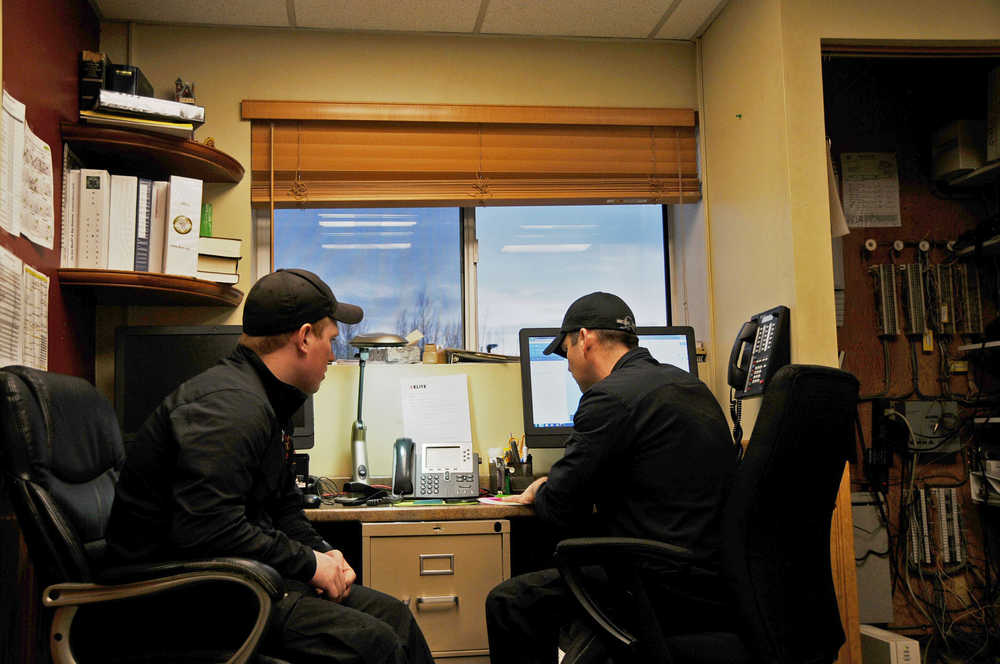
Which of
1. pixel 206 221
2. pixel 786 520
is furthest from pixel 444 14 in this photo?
pixel 786 520

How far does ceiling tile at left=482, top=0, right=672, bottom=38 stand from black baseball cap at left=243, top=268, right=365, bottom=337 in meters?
1.70

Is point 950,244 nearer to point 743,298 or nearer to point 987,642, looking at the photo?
point 743,298

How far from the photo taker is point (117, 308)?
2867 millimetres

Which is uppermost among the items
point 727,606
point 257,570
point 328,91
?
point 328,91

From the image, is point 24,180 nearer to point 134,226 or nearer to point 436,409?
point 134,226

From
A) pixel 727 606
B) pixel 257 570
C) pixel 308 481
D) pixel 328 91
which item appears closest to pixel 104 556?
pixel 257 570

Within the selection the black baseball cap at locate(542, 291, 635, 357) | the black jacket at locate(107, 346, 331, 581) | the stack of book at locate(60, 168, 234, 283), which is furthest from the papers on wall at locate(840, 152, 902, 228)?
the black jacket at locate(107, 346, 331, 581)

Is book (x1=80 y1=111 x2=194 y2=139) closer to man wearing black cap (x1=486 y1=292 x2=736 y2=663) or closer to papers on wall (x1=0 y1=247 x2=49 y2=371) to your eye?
papers on wall (x1=0 y1=247 x2=49 y2=371)

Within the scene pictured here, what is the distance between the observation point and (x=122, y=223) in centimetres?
261

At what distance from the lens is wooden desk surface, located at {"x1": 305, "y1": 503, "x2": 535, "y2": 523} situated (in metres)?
2.32

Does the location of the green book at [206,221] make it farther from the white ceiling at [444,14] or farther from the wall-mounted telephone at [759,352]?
the wall-mounted telephone at [759,352]

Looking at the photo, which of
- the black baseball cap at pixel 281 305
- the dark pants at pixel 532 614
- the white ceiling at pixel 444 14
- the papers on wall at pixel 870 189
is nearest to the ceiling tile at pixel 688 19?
the white ceiling at pixel 444 14

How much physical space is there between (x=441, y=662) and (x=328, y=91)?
2.17 meters

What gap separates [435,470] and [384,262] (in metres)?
0.97
